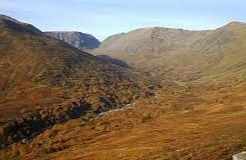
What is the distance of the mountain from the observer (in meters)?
107

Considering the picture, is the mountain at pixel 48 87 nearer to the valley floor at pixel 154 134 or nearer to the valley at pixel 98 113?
the valley at pixel 98 113

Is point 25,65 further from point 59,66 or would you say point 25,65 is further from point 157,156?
point 157,156

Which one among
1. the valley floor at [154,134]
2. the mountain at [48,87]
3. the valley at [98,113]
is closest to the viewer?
the valley floor at [154,134]

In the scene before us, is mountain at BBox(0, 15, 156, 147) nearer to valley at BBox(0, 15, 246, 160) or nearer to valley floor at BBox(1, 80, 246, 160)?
valley at BBox(0, 15, 246, 160)

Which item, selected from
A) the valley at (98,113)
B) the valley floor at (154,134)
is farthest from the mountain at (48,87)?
the valley floor at (154,134)

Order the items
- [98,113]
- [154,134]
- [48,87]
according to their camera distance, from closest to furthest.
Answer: [154,134], [98,113], [48,87]

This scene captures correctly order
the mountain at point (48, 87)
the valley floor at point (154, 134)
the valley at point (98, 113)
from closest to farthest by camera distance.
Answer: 1. the valley floor at point (154, 134)
2. the valley at point (98, 113)
3. the mountain at point (48, 87)

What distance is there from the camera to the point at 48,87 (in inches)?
5714

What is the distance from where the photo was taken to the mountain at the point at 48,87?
10706cm

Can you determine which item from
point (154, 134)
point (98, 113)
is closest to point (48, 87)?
point (98, 113)

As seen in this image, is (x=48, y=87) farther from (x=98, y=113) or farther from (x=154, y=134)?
(x=154, y=134)

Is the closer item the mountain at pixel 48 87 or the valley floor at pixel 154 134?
the valley floor at pixel 154 134

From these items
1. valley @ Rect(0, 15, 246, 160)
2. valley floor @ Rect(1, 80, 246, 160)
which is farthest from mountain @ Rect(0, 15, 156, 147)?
valley floor @ Rect(1, 80, 246, 160)

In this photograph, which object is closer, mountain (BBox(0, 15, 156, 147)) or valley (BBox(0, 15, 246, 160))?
valley (BBox(0, 15, 246, 160))
